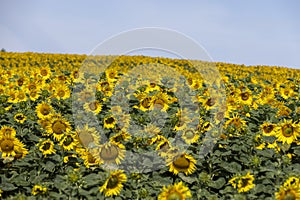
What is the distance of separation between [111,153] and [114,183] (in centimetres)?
71

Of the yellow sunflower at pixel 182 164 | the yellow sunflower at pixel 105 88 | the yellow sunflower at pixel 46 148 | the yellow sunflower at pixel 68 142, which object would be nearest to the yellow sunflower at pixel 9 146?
the yellow sunflower at pixel 46 148

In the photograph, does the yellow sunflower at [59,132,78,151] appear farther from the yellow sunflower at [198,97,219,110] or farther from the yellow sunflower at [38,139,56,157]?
the yellow sunflower at [198,97,219,110]

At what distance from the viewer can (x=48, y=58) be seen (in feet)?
83.9

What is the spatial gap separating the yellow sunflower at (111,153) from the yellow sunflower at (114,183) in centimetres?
67

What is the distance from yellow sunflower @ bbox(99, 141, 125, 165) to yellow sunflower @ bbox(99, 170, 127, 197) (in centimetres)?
67

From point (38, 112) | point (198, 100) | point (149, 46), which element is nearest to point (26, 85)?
point (38, 112)

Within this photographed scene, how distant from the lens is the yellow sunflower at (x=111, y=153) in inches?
208

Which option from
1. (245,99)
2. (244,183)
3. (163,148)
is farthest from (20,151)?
(245,99)

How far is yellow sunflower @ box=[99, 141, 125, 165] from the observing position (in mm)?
5289

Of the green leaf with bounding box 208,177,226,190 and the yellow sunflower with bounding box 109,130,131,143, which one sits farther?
the yellow sunflower with bounding box 109,130,131,143

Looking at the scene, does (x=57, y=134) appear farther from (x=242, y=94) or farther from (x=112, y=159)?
(x=242, y=94)

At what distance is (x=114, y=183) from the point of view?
15.2 feet

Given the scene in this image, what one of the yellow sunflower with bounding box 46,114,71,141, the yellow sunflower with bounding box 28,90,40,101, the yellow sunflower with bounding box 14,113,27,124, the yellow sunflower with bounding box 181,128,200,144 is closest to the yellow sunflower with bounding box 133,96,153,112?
the yellow sunflower with bounding box 181,128,200,144

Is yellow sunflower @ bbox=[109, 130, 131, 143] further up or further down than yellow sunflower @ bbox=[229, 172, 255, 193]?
further up
